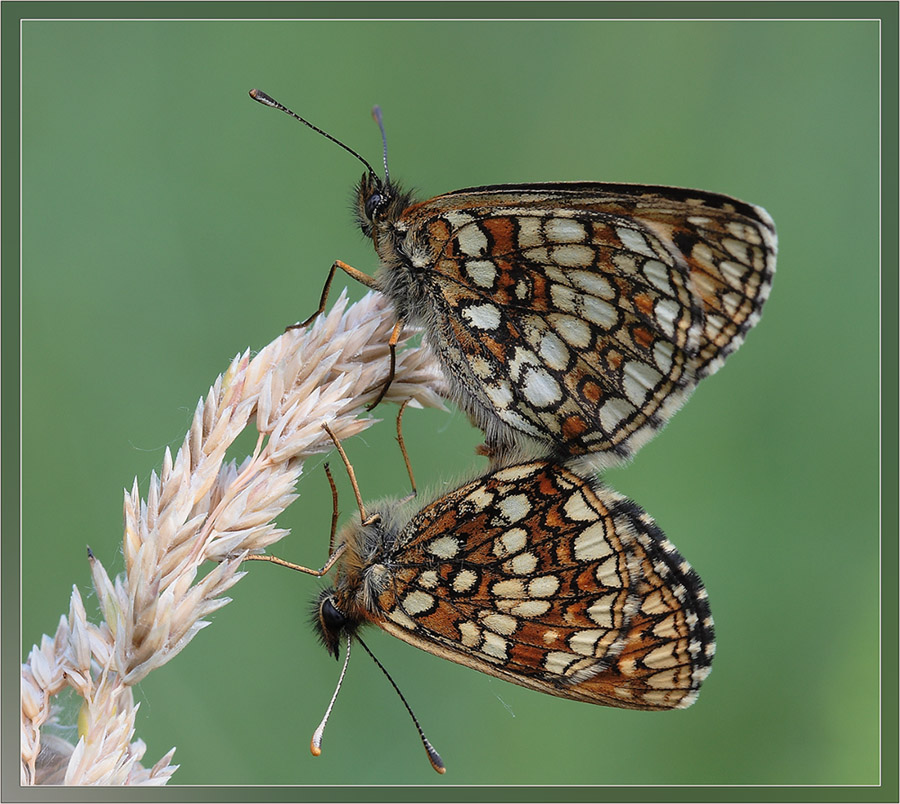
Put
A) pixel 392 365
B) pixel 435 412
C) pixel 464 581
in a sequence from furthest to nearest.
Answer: pixel 435 412 → pixel 464 581 → pixel 392 365

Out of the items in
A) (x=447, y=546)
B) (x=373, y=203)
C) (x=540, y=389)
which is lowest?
(x=447, y=546)

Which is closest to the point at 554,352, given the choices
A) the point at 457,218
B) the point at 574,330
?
the point at 574,330

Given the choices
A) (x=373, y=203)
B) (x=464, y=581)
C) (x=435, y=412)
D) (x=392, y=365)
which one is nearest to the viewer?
(x=392, y=365)

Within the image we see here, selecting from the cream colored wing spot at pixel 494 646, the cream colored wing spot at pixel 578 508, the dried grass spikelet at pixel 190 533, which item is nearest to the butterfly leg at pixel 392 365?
the dried grass spikelet at pixel 190 533

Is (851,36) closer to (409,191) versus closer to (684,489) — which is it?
(684,489)

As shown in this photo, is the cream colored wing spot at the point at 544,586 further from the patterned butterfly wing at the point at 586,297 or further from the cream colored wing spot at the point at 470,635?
the patterned butterfly wing at the point at 586,297

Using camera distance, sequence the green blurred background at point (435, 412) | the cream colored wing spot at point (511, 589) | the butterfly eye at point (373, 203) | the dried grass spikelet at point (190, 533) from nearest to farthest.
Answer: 1. the dried grass spikelet at point (190, 533)
2. the cream colored wing spot at point (511, 589)
3. the butterfly eye at point (373, 203)
4. the green blurred background at point (435, 412)

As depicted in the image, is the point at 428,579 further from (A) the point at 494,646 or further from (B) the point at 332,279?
(B) the point at 332,279

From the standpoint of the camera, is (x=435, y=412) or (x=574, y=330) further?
(x=435, y=412)
